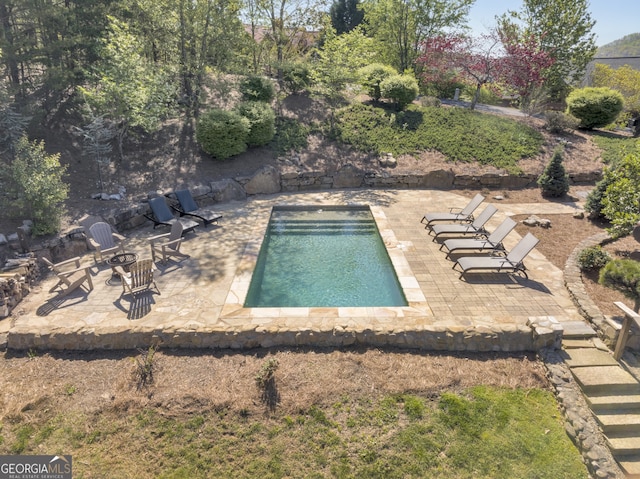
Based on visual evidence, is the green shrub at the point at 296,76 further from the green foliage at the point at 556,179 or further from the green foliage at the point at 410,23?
the green foliage at the point at 556,179

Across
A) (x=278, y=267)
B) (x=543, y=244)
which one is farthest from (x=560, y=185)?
(x=278, y=267)

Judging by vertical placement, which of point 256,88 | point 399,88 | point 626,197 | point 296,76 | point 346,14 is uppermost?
point 346,14

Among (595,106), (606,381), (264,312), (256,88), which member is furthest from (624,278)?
(595,106)

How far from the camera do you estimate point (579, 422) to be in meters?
5.50

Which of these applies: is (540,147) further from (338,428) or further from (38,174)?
(38,174)

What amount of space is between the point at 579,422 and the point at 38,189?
40.5 ft

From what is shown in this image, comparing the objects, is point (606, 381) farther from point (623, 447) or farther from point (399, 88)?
point (399, 88)

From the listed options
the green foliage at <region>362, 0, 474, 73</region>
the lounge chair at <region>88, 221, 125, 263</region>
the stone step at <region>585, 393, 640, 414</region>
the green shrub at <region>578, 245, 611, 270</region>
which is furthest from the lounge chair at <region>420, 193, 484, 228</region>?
the green foliage at <region>362, 0, 474, 73</region>

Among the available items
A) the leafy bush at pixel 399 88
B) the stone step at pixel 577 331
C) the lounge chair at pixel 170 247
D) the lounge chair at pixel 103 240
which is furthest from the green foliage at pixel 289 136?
the stone step at pixel 577 331

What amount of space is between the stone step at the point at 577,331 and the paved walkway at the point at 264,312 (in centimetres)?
21

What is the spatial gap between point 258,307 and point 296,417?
2897mm

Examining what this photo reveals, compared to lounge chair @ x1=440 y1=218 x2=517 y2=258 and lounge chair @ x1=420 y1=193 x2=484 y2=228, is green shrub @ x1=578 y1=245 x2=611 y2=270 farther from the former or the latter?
lounge chair @ x1=420 y1=193 x2=484 y2=228

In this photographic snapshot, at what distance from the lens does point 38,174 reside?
30.6 feet

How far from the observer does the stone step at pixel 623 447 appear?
207 inches
